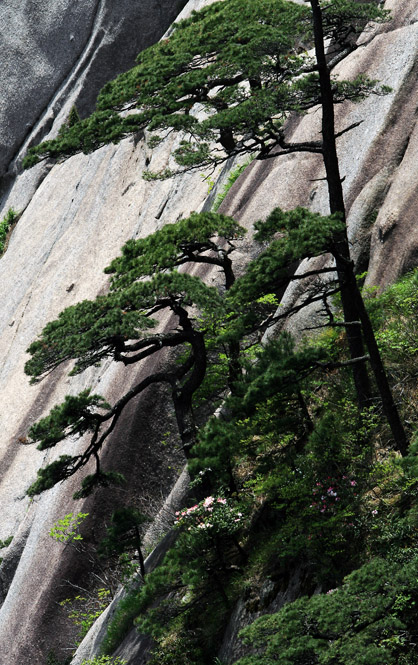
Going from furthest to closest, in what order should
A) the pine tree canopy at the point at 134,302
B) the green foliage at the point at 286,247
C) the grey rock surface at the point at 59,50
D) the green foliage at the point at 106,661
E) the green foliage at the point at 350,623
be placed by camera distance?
1. the grey rock surface at the point at 59,50
2. the green foliage at the point at 106,661
3. the pine tree canopy at the point at 134,302
4. the green foliage at the point at 286,247
5. the green foliage at the point at 350,623

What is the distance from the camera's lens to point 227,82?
1517 centimetres

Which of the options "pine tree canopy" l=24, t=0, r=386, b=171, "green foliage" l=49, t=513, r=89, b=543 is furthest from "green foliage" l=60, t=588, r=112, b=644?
"pine tree canopy" l=24, t=0, r=386, b=171

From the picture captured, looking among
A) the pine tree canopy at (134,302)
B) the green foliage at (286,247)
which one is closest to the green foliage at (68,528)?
the pine tree canopy at (134,302)

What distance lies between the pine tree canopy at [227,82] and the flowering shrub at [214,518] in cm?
471

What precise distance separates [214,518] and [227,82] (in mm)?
7827

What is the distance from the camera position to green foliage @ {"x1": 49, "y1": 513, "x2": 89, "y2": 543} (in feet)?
54.2

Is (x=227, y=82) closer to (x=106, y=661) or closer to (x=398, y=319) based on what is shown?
(x=398, y=319)

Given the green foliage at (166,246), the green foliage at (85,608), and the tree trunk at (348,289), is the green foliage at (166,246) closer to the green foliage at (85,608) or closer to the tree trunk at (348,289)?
the tree trunk at (348,289)

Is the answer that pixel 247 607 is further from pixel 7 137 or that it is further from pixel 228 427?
pixel 7 137

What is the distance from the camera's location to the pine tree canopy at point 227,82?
37.1 ft

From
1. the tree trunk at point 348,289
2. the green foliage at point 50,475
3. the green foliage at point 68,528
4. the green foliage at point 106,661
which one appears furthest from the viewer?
the green foliage at point 68,528

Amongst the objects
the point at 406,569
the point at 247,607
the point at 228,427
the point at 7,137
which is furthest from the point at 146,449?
the point at 7,137

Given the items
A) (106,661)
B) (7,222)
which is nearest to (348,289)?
(106,661)

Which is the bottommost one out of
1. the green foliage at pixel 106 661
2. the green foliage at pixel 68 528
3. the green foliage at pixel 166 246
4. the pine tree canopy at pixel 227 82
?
the green foliage at pixel 68 528
